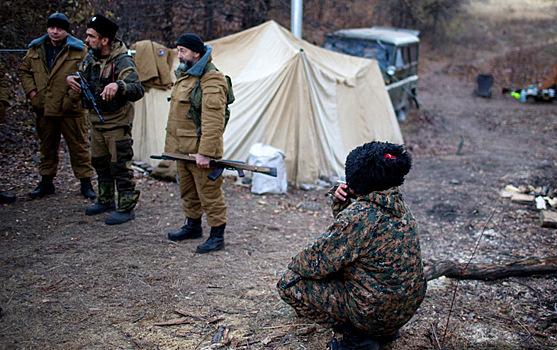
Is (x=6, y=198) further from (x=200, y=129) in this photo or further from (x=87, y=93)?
(x=200, y=129)

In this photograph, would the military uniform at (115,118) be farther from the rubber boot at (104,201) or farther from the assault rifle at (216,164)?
the assault rifle at (216,164)

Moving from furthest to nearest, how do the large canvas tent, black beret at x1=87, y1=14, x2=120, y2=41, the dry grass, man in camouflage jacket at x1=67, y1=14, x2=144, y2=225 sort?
the dry grass < the large canvas tent < man in camouflage jacket at x1=67, y1=14, x2=144, y2=225 < black beret at x1=87, y1=14, x2=120, y2=41

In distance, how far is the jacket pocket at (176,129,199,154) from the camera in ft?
11.8

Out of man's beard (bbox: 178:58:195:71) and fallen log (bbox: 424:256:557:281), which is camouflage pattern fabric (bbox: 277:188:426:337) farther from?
man's beard (bbox: 178:58:195:71)

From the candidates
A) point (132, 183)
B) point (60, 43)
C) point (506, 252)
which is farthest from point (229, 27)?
point (506, 252)

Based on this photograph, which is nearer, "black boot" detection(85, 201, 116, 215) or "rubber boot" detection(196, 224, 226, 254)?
"rubber boot" detection(196, 224, 226, 254)

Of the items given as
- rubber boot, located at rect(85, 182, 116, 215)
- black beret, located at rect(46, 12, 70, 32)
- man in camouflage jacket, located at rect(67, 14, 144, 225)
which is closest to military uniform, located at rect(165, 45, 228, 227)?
man in camouflage jacket, located at rect(67, 14, 144, 225)

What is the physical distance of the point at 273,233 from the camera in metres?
4.61

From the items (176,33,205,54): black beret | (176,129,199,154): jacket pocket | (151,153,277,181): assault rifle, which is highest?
(176,33,205,54): black beret

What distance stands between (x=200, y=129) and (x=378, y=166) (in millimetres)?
1845

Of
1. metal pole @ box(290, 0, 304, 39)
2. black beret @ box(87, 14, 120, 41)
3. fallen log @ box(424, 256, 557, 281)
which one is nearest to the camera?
fallen log @ box(424, 256, 557, 281)

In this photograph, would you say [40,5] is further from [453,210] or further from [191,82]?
[453,210]

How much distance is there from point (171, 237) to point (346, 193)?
2051 mm

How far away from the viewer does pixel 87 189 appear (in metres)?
4.77
